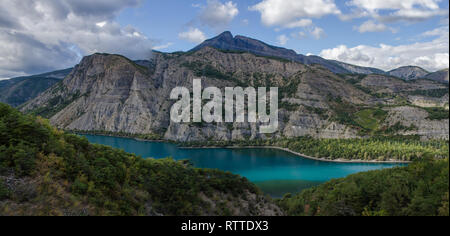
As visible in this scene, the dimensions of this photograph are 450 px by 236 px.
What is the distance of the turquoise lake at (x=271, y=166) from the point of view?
161ft

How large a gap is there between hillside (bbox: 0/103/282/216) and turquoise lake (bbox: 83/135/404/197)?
28.9 m

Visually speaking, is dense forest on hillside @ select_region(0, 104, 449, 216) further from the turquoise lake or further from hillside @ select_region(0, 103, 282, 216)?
the turquoise lake

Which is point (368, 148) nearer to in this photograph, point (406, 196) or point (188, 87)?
point (406, 196)

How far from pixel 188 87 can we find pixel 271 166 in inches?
3202

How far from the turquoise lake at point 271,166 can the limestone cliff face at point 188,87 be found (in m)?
17.7

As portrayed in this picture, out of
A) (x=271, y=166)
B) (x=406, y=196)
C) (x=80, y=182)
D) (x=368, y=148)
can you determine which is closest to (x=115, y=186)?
(x=80, y=182)

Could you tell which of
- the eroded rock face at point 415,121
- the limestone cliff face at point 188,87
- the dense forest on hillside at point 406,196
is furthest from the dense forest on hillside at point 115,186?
the limestone cliff face at point 188,87

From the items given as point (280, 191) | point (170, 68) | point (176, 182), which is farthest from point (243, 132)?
point (176, 182)

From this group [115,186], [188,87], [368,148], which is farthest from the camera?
[188,87]

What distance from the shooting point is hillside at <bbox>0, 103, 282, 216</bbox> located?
8516 millimetres

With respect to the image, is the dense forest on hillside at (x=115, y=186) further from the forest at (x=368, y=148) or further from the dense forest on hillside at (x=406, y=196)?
the forest at (x=368, y=148)

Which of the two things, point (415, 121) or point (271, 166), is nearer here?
point (271, 166)

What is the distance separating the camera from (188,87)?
441 ft

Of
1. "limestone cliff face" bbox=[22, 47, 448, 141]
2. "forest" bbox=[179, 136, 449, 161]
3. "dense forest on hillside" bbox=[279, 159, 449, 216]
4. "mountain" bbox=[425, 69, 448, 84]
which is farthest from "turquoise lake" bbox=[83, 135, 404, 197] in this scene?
"dense forest on hillside" bbox=[279, 159, 449, 216]
